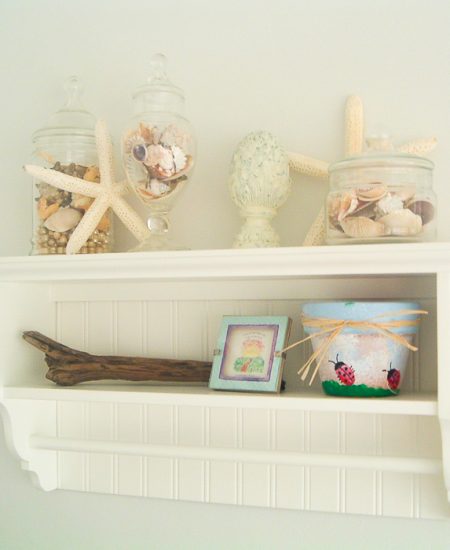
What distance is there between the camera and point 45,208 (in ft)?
4.25

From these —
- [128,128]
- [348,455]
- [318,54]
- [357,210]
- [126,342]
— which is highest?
[318,54]

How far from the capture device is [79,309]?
4.58ft

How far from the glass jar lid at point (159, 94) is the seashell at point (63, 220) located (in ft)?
0.66

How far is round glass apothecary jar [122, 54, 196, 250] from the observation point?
3.94 feet

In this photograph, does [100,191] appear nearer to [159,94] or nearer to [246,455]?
[159,94]

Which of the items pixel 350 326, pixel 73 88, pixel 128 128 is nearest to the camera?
pixel 350 326

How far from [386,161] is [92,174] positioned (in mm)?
499

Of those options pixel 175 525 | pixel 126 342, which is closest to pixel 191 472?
pixel 175 525

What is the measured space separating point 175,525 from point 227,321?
386 mm

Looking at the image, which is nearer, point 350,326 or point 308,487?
point 350,326

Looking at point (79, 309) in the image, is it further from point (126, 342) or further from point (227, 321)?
point (227, 321)

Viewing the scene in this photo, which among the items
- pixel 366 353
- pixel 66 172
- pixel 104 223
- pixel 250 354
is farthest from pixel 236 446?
pixel 66 172

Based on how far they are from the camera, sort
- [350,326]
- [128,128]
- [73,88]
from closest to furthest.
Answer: [350,326]
[128,128]
[73,88]

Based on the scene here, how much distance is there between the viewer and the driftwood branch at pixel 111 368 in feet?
4.14
